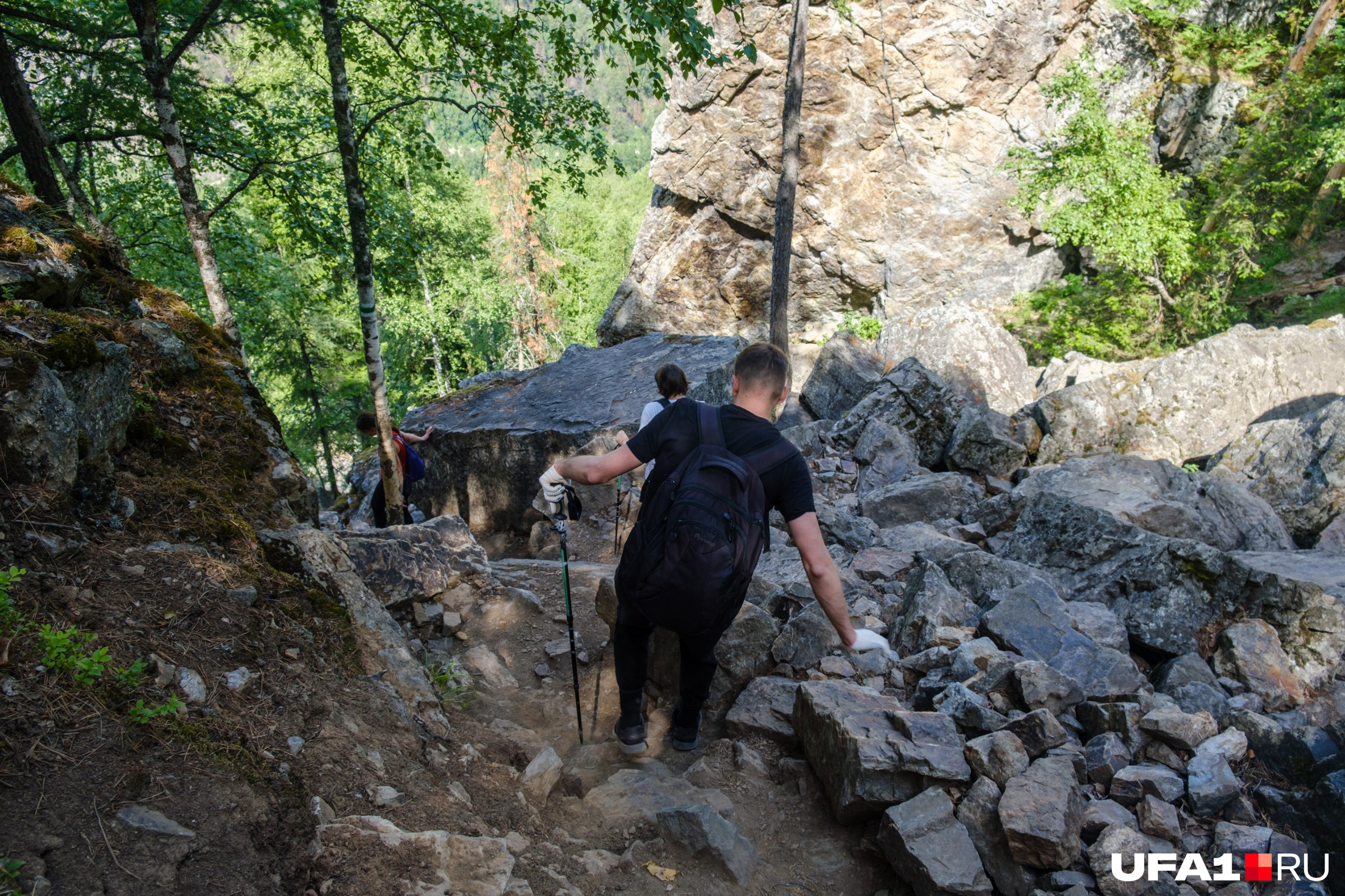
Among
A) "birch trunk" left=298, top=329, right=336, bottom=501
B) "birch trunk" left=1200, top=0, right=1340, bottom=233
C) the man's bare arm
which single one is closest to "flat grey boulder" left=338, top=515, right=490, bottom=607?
the man's bare arm

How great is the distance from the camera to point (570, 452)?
9641mm

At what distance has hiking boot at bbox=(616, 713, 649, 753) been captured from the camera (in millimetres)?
3969

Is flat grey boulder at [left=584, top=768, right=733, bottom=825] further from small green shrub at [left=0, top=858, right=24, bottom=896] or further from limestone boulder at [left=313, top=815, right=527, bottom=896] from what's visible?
small green shrub at [left=0, top=858, right=24, bottom=896]

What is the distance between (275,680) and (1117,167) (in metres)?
20.1

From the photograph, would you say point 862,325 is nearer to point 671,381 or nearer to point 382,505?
point 382,505

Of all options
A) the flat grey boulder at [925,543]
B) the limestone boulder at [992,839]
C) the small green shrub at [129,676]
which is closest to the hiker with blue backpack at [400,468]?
the flat grey boulder at [925,543]

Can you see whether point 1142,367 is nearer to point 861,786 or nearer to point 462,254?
point 861,786

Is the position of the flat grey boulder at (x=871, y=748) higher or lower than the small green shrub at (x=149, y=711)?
lower

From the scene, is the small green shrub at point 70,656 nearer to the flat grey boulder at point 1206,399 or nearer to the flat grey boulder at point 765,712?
the flat grey boulder at point 765,712

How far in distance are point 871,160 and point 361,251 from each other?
20.2m

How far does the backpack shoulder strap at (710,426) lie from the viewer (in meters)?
3.37

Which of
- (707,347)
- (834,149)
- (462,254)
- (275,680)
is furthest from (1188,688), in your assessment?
(462,254)

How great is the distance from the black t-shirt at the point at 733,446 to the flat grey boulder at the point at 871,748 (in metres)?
1.14

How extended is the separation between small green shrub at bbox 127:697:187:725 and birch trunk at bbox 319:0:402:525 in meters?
5.20
